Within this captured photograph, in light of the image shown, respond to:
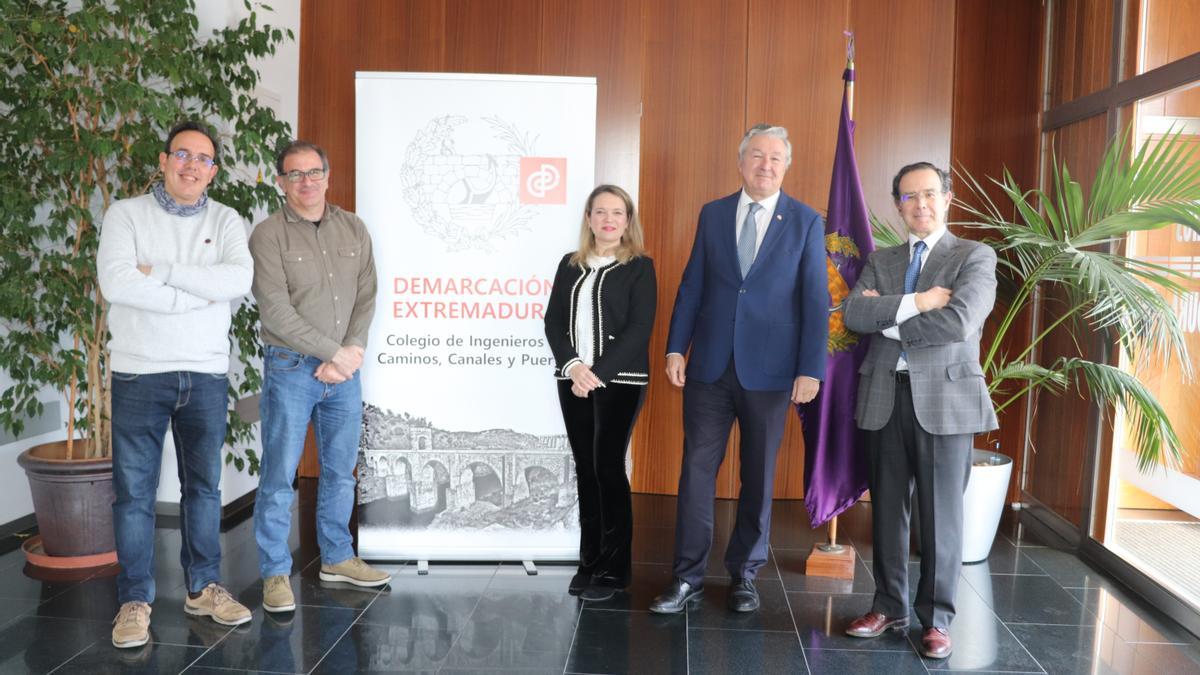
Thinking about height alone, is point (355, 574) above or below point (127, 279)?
below

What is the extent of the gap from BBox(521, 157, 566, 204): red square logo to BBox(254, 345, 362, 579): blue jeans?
3.38ft

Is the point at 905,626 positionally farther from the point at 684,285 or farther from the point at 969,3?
the point at 969,3

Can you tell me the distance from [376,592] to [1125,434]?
11.1 feet

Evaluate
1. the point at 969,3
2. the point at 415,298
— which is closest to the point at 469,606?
the point at 415,298

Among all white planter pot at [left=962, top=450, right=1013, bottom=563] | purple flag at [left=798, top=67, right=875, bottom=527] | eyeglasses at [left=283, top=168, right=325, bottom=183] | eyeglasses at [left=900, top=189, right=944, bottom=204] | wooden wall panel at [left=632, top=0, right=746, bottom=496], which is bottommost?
white planter pot at [left=962, top=450, right=1013, bottom=563]

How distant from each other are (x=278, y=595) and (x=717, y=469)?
5.66 ft

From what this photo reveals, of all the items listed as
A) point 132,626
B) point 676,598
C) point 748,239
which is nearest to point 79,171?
point 132,626

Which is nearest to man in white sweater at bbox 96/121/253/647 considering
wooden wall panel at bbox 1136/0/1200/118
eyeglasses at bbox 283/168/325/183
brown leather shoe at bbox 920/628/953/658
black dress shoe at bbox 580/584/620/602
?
eyeglasses at bbox 283/168/325/183

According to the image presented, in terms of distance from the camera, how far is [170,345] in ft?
9.78

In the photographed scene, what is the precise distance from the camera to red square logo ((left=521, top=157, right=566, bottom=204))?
3719 mm

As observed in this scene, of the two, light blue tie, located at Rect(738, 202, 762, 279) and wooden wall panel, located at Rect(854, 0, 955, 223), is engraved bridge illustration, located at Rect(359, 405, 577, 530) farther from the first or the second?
wooden wall panel, located at Rect(854, 0, 955, 223)

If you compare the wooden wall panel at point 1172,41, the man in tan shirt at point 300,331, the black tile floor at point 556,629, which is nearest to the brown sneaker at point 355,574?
the black tile floor at point 556,629

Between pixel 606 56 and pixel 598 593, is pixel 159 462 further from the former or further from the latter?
pixel 606 56

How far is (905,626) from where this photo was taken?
10.8ft
